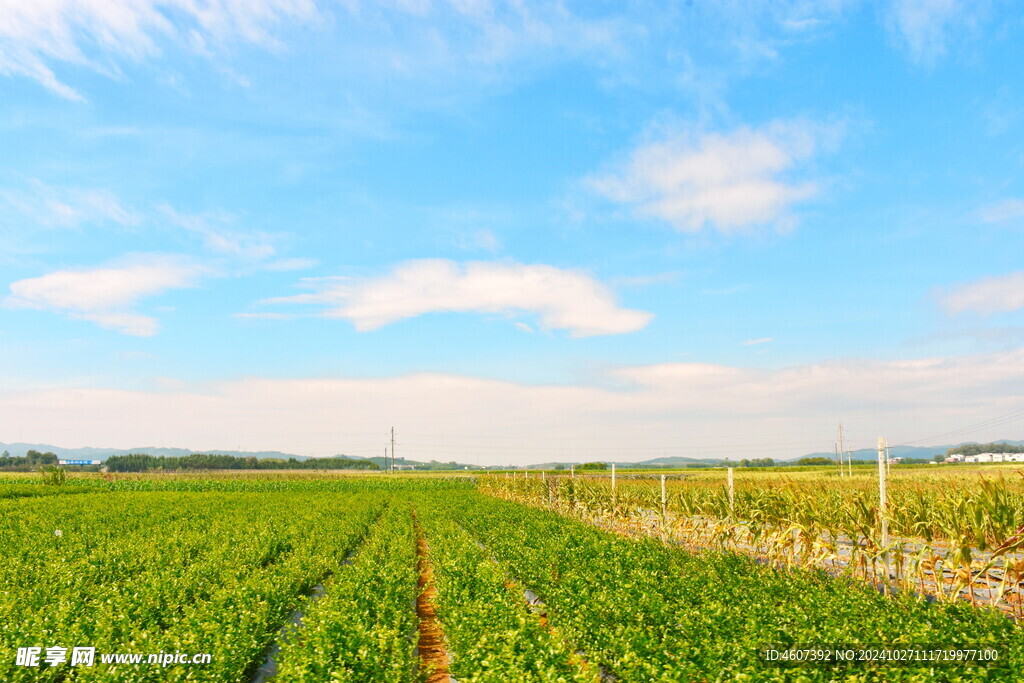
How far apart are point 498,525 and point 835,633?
1461 centimetres

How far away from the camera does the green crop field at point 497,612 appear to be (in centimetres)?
702

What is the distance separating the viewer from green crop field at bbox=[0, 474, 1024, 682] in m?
7.02

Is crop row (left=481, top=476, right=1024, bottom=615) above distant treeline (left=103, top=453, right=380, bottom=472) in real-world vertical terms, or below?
Answer: above

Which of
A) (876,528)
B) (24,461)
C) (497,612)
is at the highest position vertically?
(876,528)

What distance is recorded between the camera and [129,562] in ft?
47.7

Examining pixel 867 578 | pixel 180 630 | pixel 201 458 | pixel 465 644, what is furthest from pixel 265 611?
pixel 201 458

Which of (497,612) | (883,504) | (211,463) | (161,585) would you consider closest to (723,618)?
(497,612)

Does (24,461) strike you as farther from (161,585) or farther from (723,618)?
(723,618)

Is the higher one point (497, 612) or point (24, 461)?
point (497, 612)

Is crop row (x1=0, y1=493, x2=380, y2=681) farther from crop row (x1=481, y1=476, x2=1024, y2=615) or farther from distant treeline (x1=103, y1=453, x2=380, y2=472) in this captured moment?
distant treeline (x1=103, y1=453, x2=380, y2=472)

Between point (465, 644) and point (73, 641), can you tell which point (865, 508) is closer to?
point (465, 644)

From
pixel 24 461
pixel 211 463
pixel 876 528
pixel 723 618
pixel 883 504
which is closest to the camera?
pixel 723 618

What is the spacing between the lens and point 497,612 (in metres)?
9.00

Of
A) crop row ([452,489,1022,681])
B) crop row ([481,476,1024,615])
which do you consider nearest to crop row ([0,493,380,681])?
crop row ([452,489,1022,681])
